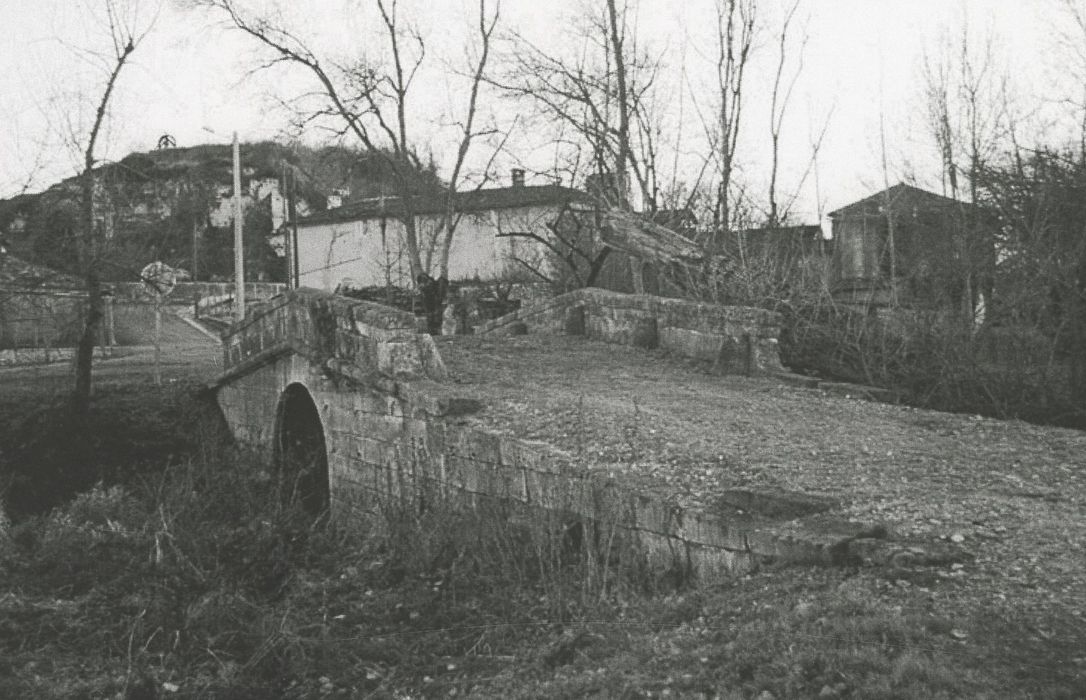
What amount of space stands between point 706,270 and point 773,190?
3.67m

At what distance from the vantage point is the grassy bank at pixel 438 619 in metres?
3.85

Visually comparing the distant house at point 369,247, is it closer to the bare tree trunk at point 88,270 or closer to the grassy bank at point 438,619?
the bare tree trunk at point 88,270

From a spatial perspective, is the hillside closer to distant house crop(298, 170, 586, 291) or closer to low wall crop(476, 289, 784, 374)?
distant house crop(298, 170, 586, 291)

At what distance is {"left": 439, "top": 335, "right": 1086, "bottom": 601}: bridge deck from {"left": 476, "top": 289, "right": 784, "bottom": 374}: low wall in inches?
19.1

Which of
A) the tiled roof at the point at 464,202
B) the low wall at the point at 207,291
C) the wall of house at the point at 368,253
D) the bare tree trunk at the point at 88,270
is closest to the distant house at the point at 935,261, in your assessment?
the tiled roof at the point at 464,202

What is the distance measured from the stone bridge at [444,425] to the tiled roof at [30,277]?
10.3 ft

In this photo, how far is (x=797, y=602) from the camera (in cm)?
452

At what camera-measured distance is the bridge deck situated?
17.3 feet

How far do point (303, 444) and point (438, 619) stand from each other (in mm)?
7307

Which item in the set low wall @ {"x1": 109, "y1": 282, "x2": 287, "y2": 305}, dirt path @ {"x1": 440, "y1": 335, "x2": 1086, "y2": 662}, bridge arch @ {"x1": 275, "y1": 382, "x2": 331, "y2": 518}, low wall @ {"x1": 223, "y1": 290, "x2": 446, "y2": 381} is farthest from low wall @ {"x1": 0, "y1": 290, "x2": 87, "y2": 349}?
low wall @ {"x1": 109, "y1": 282, "x2": 287, "y2": 305}

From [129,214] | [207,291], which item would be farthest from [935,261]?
[207,291]

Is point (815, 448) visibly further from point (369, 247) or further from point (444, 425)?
point (369, 247)

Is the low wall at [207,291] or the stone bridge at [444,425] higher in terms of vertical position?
the low wall at [207,291]

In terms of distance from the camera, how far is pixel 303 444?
523 inches
